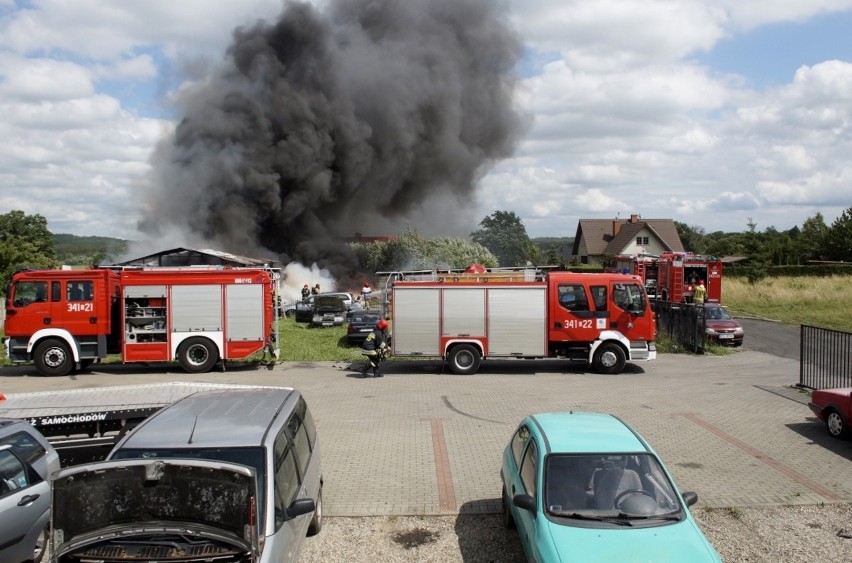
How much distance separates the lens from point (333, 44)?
2131 inches

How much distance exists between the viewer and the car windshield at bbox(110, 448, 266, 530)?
4.88m

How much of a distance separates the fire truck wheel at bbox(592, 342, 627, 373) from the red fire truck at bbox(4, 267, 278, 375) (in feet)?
25.8

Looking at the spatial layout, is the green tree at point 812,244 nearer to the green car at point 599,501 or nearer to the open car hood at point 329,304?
the open car hood at point 329,304

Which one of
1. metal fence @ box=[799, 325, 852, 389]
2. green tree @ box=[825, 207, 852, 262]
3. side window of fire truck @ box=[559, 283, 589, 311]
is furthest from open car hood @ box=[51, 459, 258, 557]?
green tree @ box=[825, 207, 852, 262]

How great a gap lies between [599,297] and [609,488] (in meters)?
11.1

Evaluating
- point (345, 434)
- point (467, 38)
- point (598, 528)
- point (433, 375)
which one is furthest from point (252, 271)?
point (467, 38)

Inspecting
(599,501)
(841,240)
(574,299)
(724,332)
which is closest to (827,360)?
(574,299)

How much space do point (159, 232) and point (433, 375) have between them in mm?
34501

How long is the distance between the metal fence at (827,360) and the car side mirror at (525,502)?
9.83m

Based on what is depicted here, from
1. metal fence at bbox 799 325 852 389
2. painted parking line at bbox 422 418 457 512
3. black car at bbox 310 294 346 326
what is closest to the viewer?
painted parking line at bbox 422 418 457 512

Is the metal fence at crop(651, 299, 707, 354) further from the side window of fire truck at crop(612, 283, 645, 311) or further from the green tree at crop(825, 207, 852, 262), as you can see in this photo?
the green tree at crop(825, 207, 852, 262)

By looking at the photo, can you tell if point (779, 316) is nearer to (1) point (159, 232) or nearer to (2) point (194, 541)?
(2) point (194, 541)

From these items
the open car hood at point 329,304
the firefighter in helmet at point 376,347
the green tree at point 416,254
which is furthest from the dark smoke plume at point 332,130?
the firefighter in helmet at point 376,347

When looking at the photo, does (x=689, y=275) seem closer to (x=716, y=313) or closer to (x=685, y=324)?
(x=716, y=313)
